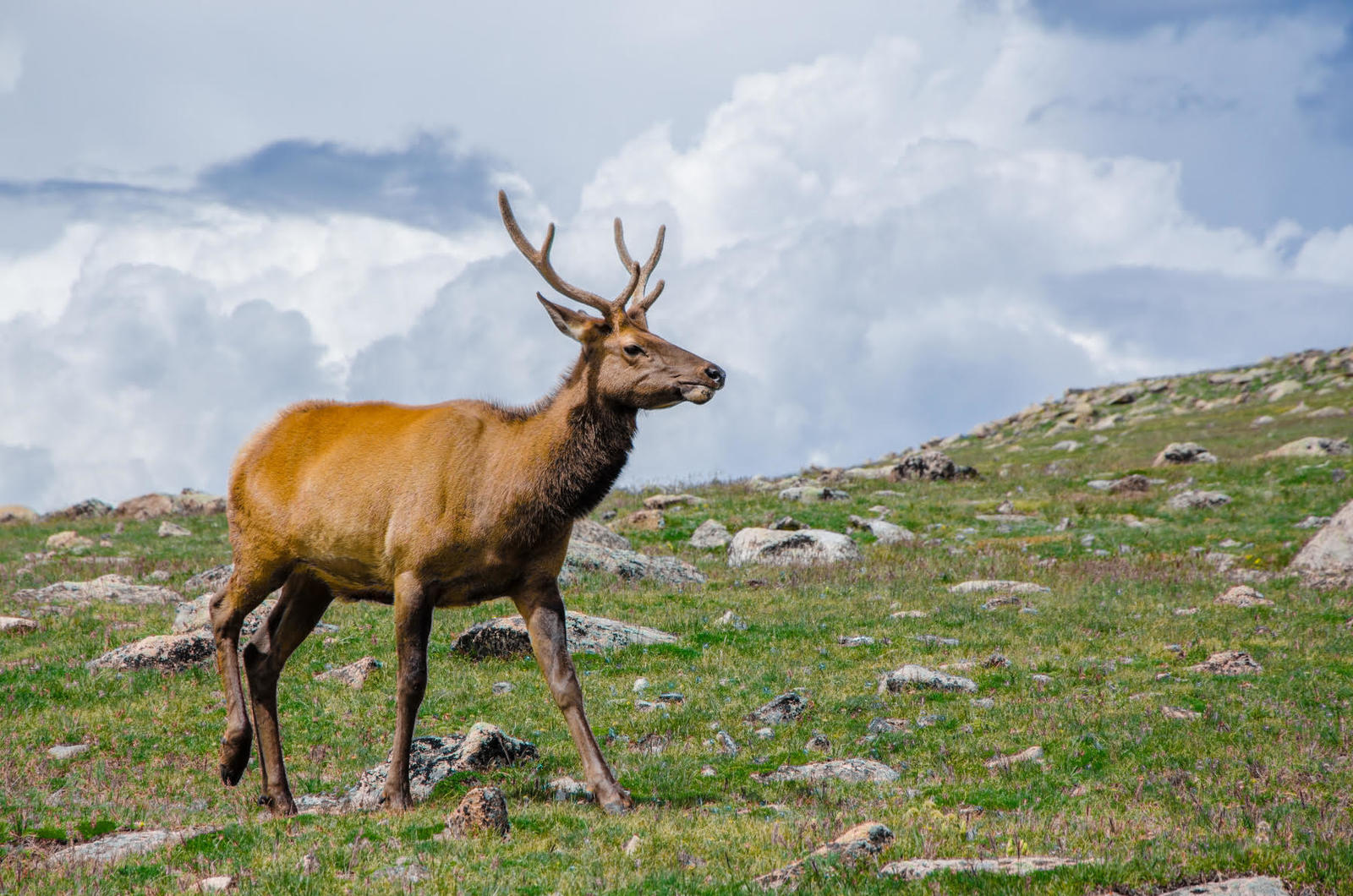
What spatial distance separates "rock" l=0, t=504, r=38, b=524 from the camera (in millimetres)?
42344

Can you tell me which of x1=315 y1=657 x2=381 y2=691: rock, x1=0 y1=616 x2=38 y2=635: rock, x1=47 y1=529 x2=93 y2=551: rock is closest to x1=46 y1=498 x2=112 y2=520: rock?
x1=47 y1=529 x2=93 y2=551: rock

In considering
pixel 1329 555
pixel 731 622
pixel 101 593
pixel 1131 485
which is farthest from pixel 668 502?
pixel 1329 555

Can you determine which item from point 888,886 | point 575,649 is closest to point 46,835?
point 888,886

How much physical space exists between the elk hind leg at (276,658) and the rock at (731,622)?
26.8 feet

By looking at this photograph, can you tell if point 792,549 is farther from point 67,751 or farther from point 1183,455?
point 1183,455

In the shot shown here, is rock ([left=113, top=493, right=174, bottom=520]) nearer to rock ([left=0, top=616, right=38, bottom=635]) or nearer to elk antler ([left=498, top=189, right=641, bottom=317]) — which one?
rock ([left=0, top=616, right=38, bottom=635])

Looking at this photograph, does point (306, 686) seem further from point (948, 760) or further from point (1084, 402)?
point (1084, 402)

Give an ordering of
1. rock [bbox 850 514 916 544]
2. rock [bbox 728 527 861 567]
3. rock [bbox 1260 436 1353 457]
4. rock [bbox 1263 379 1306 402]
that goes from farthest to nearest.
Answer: rock [bbox 1263 379 1306 402] → rock [bbox 1260 436 1353 457] → rock [bbox 850 514 916 544] → rock [bbox 728 527 861 567]

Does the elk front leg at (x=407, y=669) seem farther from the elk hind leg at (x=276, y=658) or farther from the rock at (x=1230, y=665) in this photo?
the rock at (x=1230, y=665)

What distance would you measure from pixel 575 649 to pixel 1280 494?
23833mm

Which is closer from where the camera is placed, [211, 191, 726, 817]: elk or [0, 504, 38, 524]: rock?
[211, 191, 726, 817]: elk

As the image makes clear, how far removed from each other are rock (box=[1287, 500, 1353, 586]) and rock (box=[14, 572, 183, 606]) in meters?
21.8

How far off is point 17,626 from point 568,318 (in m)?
12.6

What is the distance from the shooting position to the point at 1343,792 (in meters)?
9.81
